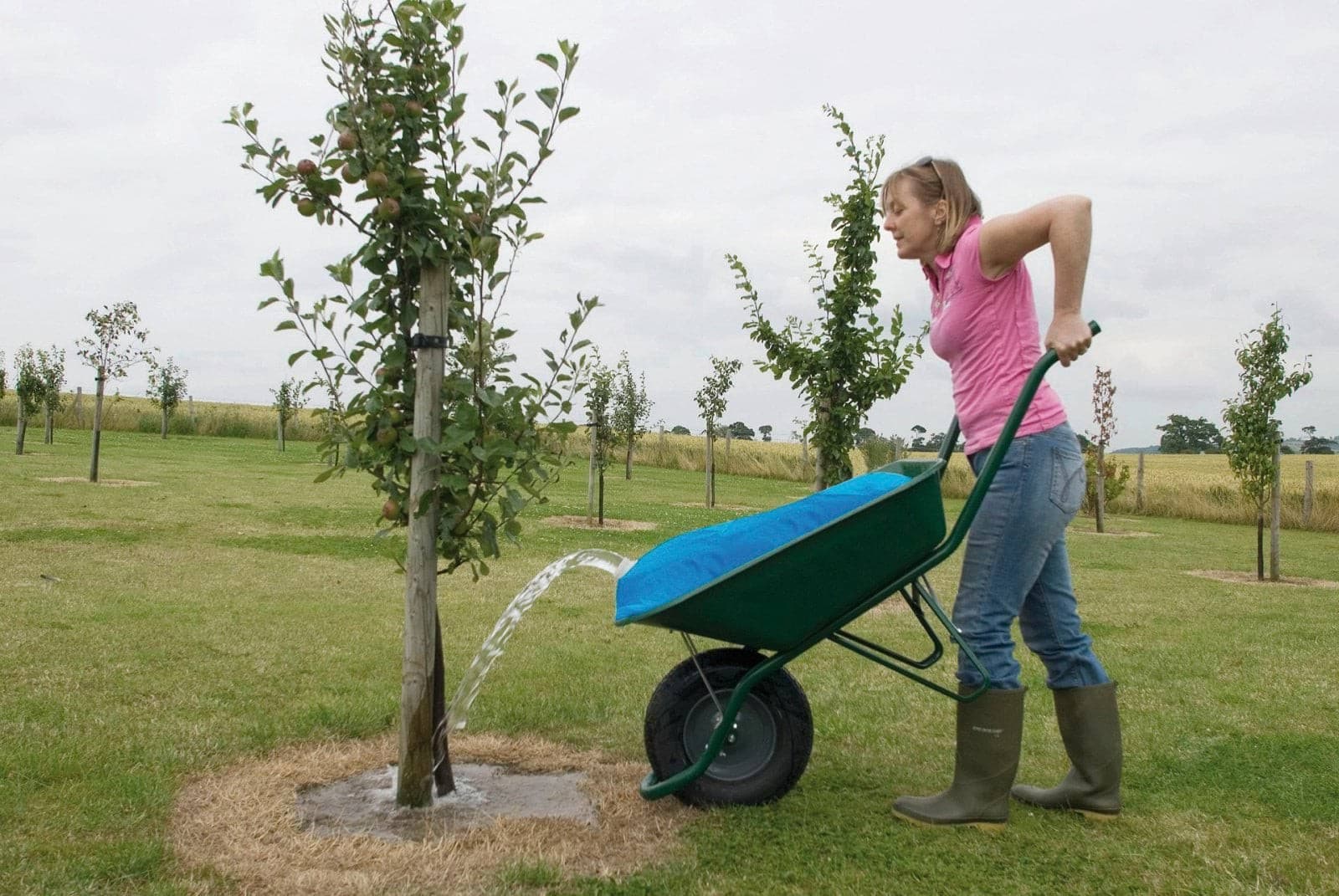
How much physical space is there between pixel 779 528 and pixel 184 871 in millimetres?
1698

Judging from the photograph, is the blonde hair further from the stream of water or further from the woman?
the stream of water

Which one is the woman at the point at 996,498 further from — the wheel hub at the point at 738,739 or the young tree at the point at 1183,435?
the young tree at the point at 1183,435

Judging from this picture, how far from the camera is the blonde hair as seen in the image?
3.01 metres

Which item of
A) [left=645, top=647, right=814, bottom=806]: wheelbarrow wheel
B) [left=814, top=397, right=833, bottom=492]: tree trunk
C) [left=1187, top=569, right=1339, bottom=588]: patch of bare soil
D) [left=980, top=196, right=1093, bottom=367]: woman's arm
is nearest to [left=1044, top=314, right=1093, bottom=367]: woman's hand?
[left=980, top=196, right=1093, bottom=367]: woman's arm

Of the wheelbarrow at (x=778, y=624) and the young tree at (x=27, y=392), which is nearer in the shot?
the wheelbarrow at (x=778, y=624)

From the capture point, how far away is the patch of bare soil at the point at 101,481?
16016mm

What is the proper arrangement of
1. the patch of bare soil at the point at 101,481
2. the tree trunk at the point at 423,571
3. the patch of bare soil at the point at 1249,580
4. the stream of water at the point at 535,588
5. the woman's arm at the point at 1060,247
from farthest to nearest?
the patch of bare soil at the point at 101,481 → the patch of bare soil at the point at 1249,580 → the stream of water at the point at 535,588 → the tree trunk at the point at 423,571 → the woman's arm at the point at 1060,247

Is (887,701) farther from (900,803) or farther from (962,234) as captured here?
(962,234)

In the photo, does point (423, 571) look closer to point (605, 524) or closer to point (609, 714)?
point (609, 714)

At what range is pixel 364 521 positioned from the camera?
1280cm

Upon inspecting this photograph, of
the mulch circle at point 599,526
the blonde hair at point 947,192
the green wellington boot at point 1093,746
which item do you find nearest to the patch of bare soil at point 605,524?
the mulch circle at point 599,526

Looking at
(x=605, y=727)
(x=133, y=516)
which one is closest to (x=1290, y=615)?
(x=605, y=727)

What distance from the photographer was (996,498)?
2979 millimetres

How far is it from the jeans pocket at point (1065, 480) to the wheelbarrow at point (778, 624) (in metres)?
0.19
